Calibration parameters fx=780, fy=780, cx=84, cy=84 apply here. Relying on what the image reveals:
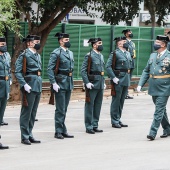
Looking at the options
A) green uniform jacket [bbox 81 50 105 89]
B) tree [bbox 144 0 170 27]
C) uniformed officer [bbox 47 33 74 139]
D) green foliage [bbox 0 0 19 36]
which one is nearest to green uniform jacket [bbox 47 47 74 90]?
uniformed officer [bbox 47 33 74 139]

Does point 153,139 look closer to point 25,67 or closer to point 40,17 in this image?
point 25,67

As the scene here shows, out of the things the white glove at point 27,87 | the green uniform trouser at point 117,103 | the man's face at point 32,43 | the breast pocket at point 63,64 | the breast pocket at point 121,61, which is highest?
the man's face at point 32,43

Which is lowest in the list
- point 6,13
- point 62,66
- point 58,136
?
point 58,136

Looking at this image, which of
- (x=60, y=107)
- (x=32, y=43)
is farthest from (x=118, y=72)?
(x=32, y=43)

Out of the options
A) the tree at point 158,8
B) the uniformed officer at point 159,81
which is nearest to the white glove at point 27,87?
the uniformed officer at point 159,81

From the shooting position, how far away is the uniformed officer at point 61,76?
1531cm

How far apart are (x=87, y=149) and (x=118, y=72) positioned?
11.7 feet

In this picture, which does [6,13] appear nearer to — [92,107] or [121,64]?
[121,64]

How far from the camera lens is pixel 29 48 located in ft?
48.0

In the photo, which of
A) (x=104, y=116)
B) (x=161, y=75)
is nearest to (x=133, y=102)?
(x=104, y=116)

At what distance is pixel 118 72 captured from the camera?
17047 mm

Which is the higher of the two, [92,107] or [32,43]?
[32,43]

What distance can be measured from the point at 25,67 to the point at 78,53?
11.7m

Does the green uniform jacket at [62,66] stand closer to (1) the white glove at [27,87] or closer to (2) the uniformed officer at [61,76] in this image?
(2) the uniformed officer at [61,76]
